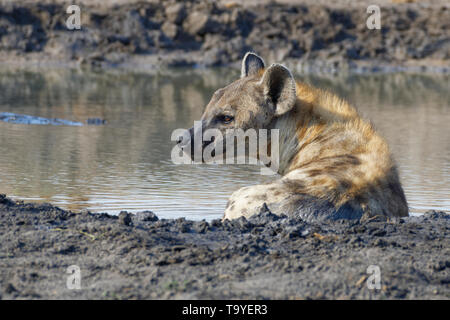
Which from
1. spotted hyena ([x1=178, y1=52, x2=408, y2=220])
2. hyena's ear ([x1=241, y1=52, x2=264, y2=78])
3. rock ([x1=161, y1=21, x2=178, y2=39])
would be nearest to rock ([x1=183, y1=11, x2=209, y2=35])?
rock ([x1=161, y1=21, x2=178, y2=39])

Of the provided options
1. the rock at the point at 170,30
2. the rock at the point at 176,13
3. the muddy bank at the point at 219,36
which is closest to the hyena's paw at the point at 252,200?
the muddy bank at the point at 219,36

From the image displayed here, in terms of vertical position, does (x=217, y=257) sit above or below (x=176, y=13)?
below

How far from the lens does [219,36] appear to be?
2200 centimetres

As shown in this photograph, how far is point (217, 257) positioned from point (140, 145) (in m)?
5.35

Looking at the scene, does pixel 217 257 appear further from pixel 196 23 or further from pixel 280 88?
pixel 196 23

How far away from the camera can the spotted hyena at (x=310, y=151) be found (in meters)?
4.41

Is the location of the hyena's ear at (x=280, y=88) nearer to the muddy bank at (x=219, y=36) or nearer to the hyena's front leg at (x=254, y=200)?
the hyena's front leg at (x=254, y=200)

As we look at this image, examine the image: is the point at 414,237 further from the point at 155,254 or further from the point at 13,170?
the point at 13,170

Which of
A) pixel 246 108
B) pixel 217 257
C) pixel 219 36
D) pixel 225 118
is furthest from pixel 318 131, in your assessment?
pixel 219 36

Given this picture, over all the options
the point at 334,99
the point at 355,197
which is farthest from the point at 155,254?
the point at 334,99

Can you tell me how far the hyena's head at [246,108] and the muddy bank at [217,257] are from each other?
25.6 inches

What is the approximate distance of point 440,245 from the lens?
4164mm

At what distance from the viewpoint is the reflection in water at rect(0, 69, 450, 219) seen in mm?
6391

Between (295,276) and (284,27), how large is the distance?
20081 millimetres
